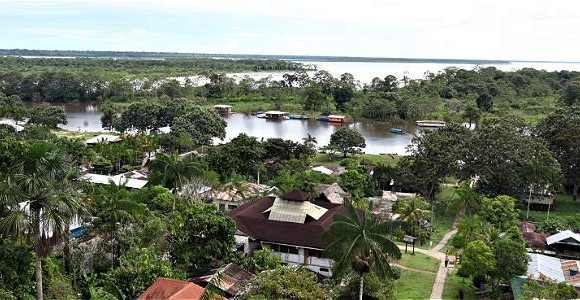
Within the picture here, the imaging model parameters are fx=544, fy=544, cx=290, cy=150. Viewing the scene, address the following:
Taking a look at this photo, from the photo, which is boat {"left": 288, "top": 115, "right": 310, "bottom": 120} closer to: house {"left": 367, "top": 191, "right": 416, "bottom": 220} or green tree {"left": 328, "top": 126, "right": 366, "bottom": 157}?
green tree {"left": 328, "top": 126, "right": 366, "bottom": 157}

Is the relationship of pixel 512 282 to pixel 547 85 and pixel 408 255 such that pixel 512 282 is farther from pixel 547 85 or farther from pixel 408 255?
pixel 547 85

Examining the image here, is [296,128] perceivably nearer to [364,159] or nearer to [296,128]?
[296,128]

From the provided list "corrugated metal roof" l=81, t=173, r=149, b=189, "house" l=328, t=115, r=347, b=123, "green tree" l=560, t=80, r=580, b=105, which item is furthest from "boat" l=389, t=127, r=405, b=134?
"corrugated metal roof" l=81, t=173, r=149, b=189

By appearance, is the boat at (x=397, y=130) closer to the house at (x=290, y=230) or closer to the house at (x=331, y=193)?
the house at (x=331, y=193)

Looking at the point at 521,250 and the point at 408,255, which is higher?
the point at 521,250

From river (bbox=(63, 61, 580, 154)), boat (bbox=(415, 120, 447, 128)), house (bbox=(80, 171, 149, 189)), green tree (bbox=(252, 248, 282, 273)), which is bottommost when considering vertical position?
river (bbox=(63, 61, 580, 154))

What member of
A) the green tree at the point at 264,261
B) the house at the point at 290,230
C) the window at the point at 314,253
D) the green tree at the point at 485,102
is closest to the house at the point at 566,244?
the house at the point at 290,230

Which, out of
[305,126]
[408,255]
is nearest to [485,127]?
[408,255]

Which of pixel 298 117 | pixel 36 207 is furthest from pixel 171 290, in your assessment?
pixel 298 117
